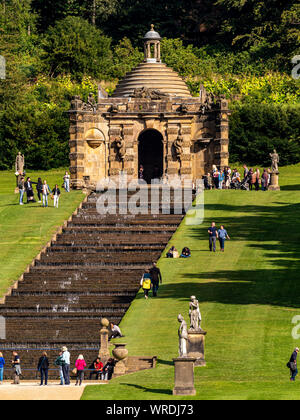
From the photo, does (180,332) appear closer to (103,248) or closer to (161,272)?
(161,272)

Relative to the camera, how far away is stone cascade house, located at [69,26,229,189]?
313ft

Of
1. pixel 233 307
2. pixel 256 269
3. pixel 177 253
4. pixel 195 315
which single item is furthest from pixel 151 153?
pixel 195 315

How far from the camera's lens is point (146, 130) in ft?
317

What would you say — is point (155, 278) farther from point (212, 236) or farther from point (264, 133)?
point (264, 133)

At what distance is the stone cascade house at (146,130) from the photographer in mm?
95312

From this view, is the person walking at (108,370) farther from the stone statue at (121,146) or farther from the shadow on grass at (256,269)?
the stone statue at (121,146)

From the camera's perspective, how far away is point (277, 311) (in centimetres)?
6112

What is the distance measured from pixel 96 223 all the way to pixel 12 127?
3494 centimetres

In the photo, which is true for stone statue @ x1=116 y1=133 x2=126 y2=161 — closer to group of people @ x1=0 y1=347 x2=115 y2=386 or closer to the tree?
the tree

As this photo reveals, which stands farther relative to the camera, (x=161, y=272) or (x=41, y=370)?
(x=161, y=272)

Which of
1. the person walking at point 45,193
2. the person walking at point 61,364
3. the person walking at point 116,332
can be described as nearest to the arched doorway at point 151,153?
the person walking at point 45,193

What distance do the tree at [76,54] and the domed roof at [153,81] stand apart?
3129 centimetres

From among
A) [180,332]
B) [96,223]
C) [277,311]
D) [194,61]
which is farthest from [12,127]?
[180,332]

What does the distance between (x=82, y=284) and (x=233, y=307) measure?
10973mm
